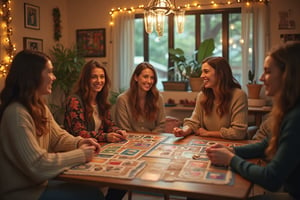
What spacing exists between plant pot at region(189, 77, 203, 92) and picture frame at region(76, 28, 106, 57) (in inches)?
63.5

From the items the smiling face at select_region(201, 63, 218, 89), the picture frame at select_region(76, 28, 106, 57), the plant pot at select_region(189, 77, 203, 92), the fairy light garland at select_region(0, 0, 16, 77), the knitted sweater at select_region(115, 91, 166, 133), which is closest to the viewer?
the smiling face at select_region(201, 63, 218, 89)

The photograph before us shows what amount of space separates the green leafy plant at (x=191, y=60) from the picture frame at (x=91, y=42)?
4.13 ft

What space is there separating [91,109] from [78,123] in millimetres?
208

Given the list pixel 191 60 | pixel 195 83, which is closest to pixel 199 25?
pixel 191 60

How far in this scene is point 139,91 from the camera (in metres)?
2.91

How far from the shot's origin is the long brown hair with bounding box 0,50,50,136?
5.32 ft

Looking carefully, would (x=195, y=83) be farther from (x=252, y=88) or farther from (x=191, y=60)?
(x=252, y=88)

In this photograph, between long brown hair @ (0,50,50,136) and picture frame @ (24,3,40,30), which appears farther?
picture frame @ (24,3,40,30)

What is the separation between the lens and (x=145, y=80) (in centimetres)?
287

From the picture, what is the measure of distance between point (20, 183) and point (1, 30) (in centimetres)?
320

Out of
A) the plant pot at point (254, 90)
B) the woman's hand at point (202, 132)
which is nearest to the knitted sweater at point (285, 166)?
the woman's hand at point (202, 132)

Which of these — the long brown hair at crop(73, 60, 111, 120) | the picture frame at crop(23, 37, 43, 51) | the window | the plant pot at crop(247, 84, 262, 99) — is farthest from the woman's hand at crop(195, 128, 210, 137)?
the picture frame at crop(23, 37, 43, 51)

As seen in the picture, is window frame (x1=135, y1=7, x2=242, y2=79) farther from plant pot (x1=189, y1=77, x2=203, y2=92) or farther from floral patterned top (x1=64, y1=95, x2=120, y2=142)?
floral patterned top (x1=64, y1=95, x2=120, y2=142)

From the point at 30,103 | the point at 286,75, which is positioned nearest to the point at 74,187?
the point at 30,103
